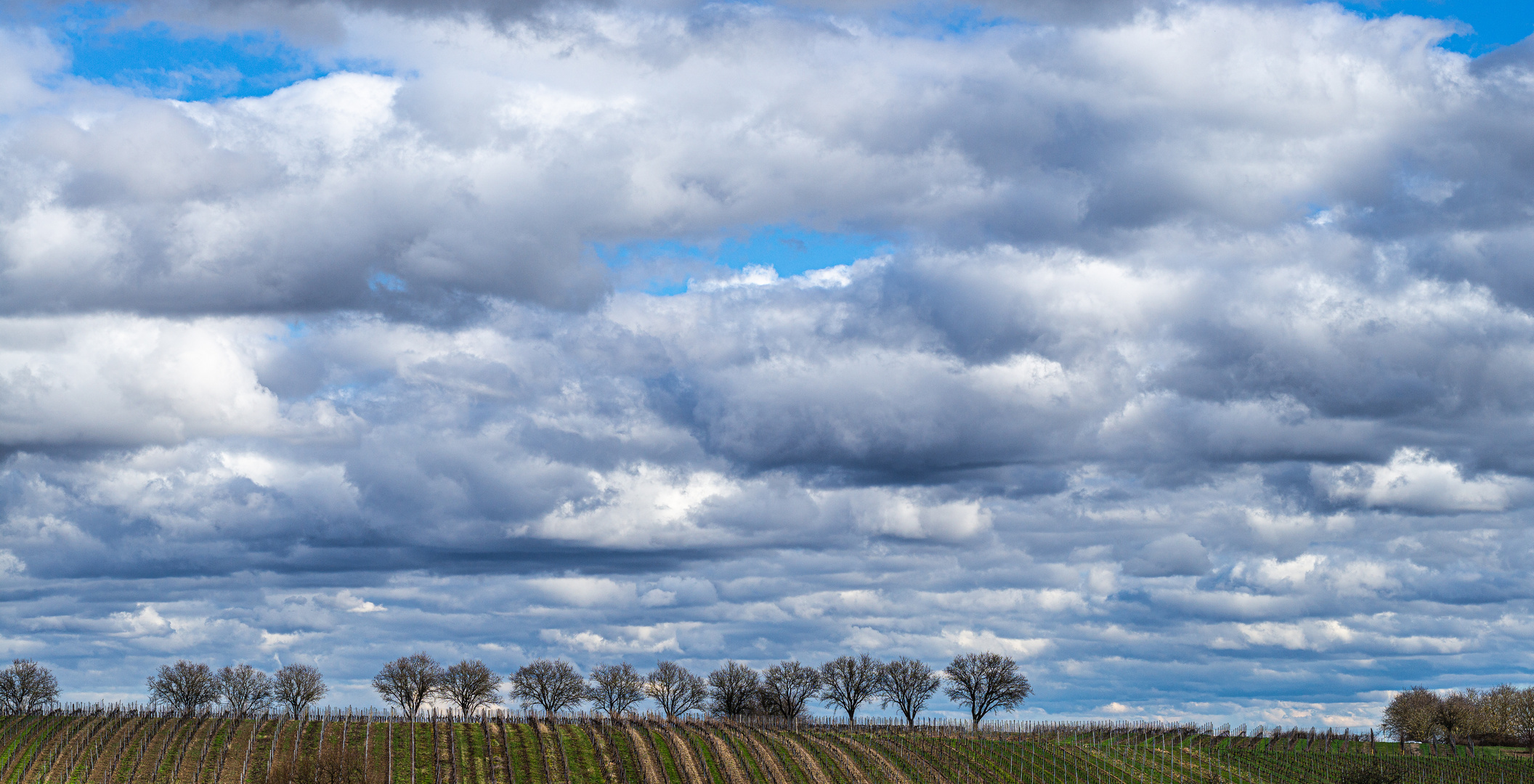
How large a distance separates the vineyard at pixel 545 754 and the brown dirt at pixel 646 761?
27 centimetres

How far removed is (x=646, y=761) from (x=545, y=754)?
10847 millimetres

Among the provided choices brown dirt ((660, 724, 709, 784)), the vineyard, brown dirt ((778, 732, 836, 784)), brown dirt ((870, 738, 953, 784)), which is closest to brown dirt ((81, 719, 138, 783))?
the vineyard

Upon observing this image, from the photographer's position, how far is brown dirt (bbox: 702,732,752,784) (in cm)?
14238

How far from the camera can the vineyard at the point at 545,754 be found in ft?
433

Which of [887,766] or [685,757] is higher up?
[685,757]

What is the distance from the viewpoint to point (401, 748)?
14225 centimetres

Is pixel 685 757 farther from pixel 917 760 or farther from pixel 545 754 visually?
pixel 917 760

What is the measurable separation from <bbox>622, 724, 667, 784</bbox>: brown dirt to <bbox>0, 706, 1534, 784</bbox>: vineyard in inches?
A: 10.5

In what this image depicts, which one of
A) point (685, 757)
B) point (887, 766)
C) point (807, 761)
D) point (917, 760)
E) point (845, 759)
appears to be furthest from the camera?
point (917, 760)

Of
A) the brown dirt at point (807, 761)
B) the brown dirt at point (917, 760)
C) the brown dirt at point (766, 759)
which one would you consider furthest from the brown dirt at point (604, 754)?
the brown dirt at point (917, 760)

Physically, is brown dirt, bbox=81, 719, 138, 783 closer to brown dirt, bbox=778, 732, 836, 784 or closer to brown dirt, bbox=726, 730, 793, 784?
brown dirt, bbox=726, 730, 793, 784

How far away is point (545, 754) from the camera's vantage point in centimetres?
14525

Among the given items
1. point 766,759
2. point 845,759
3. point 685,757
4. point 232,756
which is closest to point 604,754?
point 685,757

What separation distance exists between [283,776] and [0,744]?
47.0m
